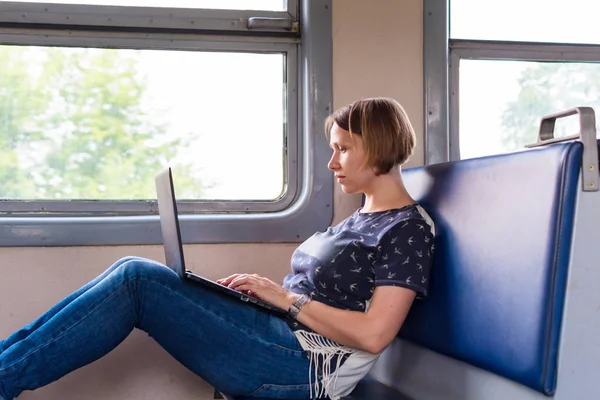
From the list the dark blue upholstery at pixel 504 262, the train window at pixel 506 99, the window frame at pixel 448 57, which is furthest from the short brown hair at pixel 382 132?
the train window at pixel 506 99

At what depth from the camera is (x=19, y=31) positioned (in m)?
2.38

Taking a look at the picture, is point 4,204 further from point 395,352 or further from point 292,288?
point 395,352

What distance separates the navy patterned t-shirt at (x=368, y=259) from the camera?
5.56 feet

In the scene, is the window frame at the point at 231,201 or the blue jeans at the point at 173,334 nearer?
the blue jeans at the point at 173,334

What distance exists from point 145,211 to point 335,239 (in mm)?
846

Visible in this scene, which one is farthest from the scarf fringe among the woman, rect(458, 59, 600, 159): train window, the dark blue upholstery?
rect(458, 59, 600, 159): train window

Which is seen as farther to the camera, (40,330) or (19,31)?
(19,31)

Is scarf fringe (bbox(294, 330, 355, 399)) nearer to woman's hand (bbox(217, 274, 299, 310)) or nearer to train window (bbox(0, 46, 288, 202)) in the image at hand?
woman's hand (bbox(217, 274, 299, 310))

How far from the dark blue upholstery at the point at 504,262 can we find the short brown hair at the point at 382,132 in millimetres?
134

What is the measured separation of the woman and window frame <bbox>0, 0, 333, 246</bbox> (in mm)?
524

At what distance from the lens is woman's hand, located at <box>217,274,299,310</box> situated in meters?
1.82

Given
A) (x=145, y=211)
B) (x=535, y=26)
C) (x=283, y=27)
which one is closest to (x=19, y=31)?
(x=145, y=211)

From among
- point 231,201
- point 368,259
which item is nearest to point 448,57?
point 231,201

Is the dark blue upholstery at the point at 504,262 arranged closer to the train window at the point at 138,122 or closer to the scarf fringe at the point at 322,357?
the scarf fringe at the point at 322,357
